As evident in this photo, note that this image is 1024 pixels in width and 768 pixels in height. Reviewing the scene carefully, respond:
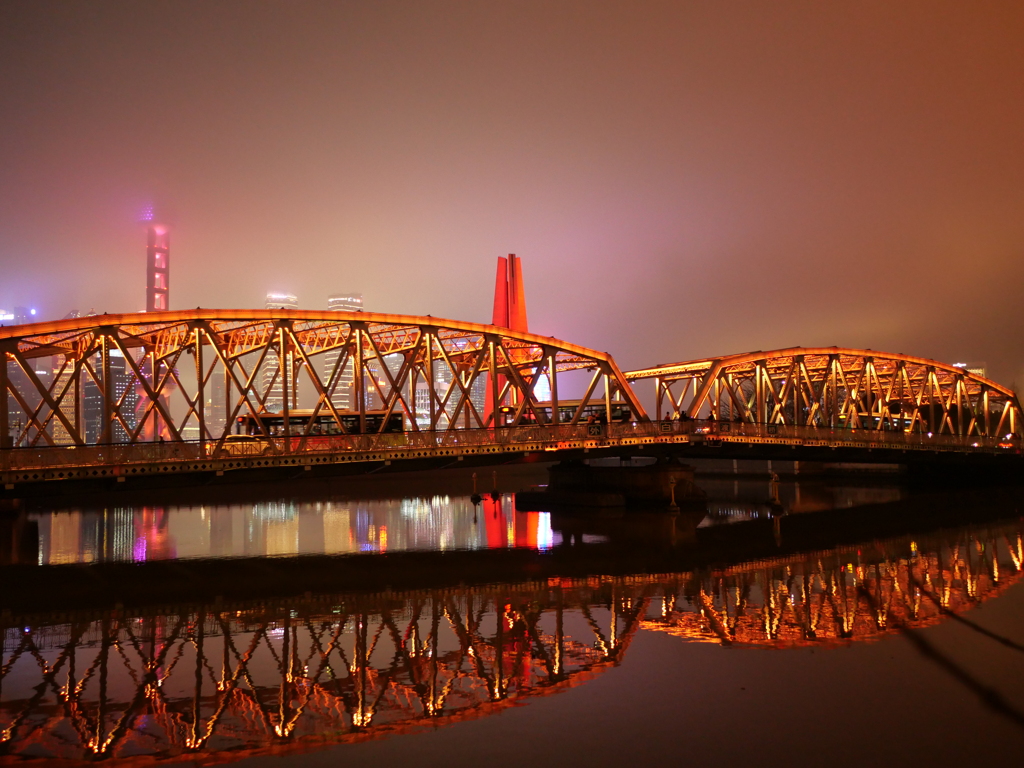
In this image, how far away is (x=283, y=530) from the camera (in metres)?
40.8

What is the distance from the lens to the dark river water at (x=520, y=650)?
37.6 feet

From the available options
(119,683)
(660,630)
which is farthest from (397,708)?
(660,630)

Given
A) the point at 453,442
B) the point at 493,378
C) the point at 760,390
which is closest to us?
the point at 453,442

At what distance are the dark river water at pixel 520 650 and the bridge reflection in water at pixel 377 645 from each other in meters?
0.07

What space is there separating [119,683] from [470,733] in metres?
7.51

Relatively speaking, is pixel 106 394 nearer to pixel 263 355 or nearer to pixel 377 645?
pixel 263 355

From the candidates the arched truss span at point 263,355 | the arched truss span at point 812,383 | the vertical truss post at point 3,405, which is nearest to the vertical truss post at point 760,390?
the arched truss span at point 812,383

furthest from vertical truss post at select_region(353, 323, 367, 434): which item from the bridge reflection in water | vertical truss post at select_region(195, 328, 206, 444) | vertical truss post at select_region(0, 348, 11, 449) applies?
the bridge reflection in water

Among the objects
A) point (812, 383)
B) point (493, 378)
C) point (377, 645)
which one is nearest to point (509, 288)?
point (812, 383)

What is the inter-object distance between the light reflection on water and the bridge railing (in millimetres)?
4337

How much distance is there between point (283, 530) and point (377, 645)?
25.7 m

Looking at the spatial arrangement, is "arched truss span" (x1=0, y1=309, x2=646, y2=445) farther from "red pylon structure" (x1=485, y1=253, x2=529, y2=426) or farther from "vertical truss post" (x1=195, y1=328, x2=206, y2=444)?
"red pylon structure" (x1=485, y1=253, x2=529, y2=426)

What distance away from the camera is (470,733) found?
1175 centimetres

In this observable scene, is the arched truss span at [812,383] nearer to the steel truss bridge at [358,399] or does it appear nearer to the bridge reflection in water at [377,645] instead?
the steel truss bridge at [358,399]
